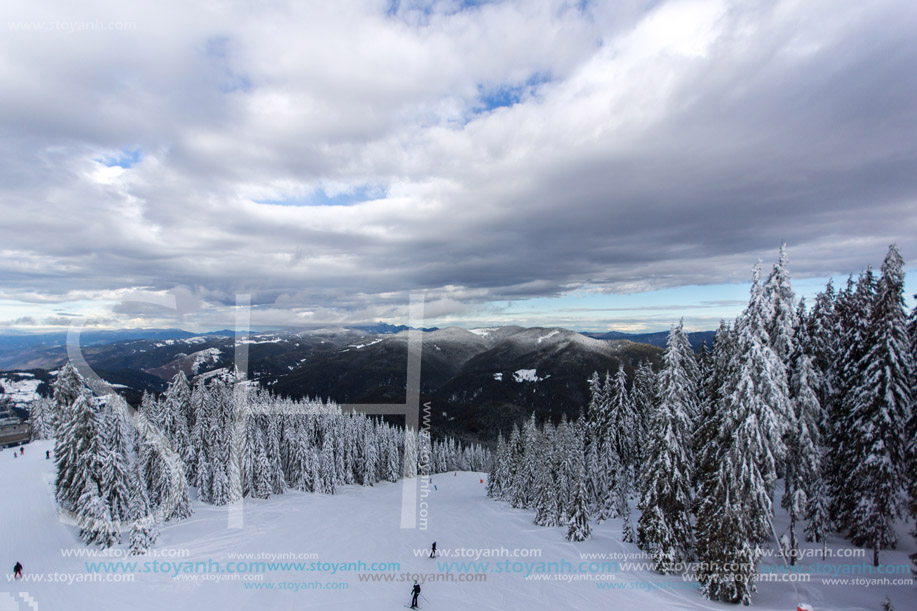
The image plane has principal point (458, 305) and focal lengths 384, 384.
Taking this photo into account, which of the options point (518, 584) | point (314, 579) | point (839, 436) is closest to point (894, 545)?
point (839, 436)

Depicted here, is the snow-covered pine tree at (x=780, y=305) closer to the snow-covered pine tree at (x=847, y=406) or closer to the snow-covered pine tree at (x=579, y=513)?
the snow-covered pine tree at (x=847, y=406)

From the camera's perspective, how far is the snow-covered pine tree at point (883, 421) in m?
20.3

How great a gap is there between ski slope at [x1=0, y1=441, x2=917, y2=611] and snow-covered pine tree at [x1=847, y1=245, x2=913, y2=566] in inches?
96.0

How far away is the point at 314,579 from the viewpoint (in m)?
24.8

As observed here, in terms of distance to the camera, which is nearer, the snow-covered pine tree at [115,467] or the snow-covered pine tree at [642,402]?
the snow-covered pine tree at [115,467]

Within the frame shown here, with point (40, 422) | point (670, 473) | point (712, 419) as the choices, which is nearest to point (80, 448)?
point (670, 473)

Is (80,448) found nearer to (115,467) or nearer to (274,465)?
(115,467)

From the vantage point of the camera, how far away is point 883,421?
2036 cm

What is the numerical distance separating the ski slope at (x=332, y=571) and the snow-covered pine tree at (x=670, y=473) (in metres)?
1.99

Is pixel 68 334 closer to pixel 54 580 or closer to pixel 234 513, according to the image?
pixel 54 580

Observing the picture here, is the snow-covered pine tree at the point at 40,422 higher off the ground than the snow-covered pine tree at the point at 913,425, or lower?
lower

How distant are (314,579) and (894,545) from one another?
112 feet

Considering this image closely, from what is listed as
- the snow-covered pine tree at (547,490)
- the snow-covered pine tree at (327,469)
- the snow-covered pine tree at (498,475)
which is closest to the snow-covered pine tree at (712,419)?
the snow-covered pine tree at (547,490)

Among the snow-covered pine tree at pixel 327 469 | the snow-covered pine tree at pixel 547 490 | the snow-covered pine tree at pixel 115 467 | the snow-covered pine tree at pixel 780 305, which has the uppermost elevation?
the snow-covered pine tree at pixel 780 305
